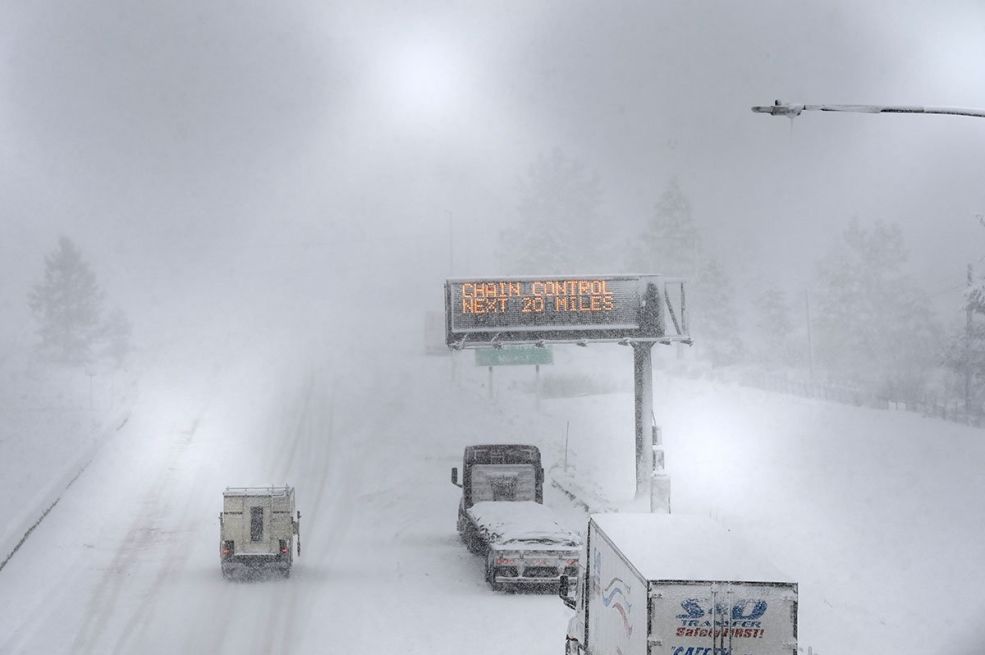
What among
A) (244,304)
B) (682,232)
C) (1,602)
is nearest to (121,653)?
(1,602)

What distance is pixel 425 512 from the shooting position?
36.2 metres

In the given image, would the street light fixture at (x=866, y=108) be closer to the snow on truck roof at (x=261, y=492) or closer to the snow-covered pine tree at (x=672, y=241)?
the snow on truck roof at (x=261, y=492)

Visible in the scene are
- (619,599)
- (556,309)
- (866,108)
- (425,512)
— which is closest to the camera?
(619,599)

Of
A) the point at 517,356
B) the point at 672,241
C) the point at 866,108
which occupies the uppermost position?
the point at 672,241

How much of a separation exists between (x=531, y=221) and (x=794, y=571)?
60.6m

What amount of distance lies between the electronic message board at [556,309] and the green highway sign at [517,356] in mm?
14375

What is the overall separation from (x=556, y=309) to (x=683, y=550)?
18910 mm

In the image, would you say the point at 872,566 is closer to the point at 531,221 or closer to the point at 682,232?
the point at 682,232

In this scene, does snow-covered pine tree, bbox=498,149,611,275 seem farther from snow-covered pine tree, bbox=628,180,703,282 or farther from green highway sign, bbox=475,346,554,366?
green highway sign, bbox=475,346,554,366

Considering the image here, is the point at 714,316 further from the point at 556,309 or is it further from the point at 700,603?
the point at 700,603

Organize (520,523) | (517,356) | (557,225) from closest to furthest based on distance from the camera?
(520,523), (517,356), (557,225)

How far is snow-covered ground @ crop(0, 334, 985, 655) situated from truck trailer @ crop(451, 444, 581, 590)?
2.25 feet

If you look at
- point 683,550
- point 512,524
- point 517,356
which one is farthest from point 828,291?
point 683,550

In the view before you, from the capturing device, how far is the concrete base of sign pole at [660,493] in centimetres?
3161
